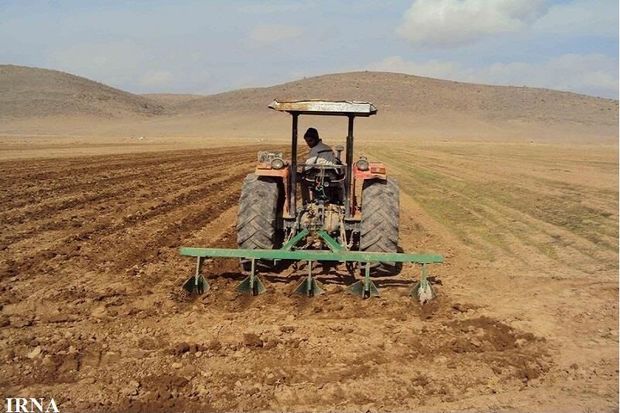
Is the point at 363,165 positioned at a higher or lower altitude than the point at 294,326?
higher

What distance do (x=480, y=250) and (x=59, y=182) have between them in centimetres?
1014

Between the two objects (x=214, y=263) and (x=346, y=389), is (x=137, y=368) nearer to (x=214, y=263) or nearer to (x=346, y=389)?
(x=346, y=389)

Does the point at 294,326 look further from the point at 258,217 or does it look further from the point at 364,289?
the point at 258,217

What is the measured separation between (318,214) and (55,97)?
87.4 m

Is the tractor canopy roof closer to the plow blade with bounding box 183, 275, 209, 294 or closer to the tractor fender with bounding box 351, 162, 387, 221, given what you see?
the tractor fender with bounding box 351, 162, 387, 221

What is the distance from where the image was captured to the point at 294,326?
206 inches

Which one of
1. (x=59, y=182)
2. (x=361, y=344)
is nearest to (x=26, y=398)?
(x=361, y=344)

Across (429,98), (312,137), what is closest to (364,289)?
(312,137)

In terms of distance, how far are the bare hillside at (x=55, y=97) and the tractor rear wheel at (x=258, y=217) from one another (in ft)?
254

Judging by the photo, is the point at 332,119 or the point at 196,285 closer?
the point at 196,285

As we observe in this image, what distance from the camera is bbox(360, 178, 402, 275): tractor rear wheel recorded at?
6574 mm

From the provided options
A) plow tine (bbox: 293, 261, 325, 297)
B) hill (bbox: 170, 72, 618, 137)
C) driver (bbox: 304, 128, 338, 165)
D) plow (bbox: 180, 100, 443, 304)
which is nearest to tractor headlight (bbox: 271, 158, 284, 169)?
plow (bbox: 180, 100, 443, 304)

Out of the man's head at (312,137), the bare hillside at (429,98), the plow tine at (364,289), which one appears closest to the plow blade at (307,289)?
the plow tine at (364,289)

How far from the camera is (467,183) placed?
17.2 meters
